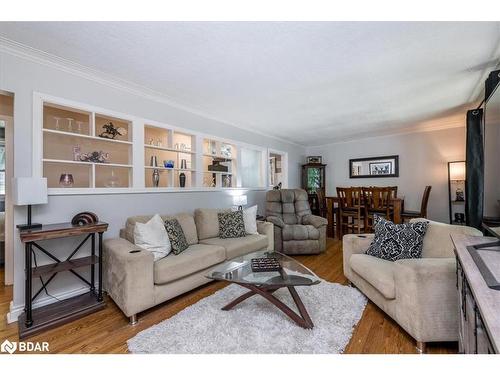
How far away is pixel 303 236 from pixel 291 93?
2.17 meters

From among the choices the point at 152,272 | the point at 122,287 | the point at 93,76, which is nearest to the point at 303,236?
the point at 152,272

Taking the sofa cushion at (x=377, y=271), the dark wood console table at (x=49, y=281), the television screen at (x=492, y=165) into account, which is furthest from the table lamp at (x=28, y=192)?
the television screen at (x=492, y=165)

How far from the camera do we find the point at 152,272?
197 centimetres

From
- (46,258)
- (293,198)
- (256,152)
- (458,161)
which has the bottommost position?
(46,258)

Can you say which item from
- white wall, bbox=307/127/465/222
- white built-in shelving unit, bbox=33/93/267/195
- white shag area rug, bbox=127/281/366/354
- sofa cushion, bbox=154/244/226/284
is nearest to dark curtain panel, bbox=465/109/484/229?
white shag area rug, bbox=127/281/366/354

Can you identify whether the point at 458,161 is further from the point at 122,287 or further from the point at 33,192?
the point at 33,192

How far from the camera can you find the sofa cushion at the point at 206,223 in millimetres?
3029

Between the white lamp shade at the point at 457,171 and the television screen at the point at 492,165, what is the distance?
2948 mm

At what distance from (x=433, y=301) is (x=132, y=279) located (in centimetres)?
224

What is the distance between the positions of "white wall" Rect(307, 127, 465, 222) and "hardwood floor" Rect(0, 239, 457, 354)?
360 cm

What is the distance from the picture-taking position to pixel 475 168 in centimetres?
252

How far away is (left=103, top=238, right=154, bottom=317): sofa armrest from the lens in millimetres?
1844

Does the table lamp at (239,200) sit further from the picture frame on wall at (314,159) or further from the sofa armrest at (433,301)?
the sofa armrest at (433,301)
